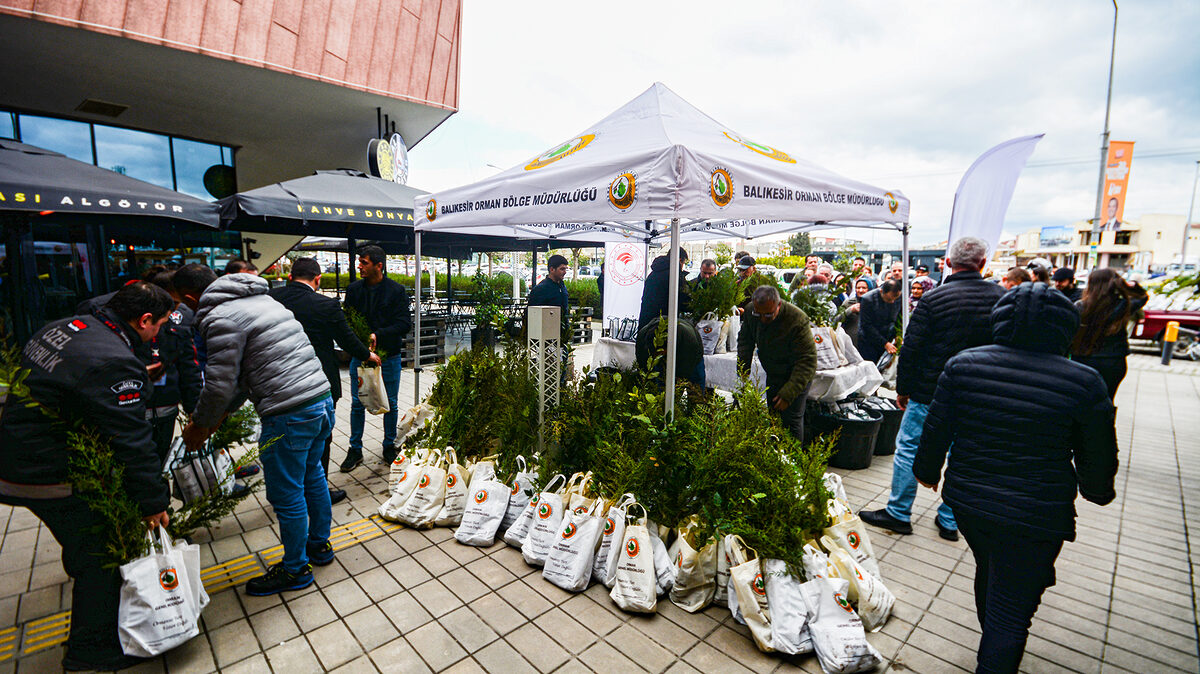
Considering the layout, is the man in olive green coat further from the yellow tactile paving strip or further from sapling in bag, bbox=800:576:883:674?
the yellow tactile paving strip

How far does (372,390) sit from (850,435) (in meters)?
4.59

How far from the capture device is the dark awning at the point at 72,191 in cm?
429

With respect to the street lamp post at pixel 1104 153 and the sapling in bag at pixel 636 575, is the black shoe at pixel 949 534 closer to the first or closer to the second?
the sapling in bag at pixel 636 575

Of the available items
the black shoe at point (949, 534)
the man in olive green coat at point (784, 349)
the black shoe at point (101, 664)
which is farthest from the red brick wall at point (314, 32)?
the black shoe at point (949, 534)

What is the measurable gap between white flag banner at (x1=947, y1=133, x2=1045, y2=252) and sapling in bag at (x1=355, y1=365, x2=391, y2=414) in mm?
5756

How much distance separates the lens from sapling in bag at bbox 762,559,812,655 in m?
2.49

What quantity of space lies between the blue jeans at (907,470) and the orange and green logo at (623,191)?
2.59 metres

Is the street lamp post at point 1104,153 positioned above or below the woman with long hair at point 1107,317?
above

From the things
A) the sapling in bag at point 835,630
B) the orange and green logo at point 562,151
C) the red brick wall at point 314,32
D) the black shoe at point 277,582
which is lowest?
the black shoe at point 277,582

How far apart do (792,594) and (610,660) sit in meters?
0.95

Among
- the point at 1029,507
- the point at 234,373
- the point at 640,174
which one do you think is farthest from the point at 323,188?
the point at 1029,507

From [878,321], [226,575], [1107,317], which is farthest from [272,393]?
[878,321]

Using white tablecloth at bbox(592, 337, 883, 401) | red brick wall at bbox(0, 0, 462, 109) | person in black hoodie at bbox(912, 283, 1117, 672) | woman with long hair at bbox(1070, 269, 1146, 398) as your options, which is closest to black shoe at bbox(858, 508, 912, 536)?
white tablecloth at bbox(592, 337, 883, 401)

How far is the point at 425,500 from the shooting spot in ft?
12.4
